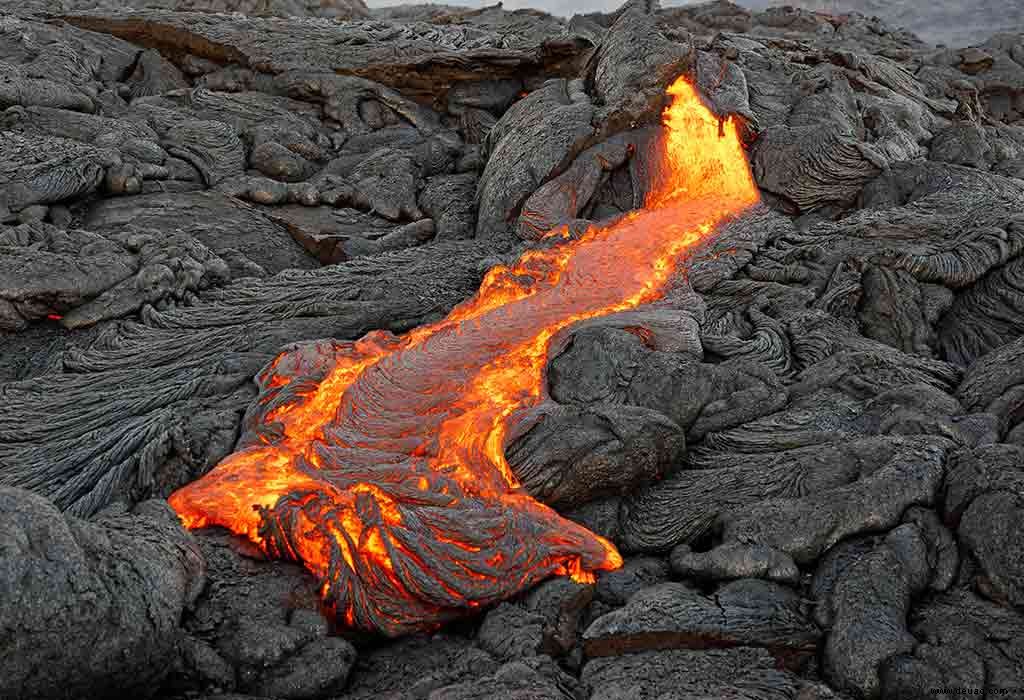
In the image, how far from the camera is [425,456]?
5848mm

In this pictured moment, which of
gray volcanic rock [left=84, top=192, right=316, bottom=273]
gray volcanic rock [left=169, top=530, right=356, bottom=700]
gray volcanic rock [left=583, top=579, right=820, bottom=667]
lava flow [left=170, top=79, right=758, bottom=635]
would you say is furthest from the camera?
gray volcanic rock [left=84, top=192, right=316, bottom=273]

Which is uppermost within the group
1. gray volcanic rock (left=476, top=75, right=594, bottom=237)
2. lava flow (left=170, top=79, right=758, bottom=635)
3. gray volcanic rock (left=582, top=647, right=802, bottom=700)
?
gray volcanic rock (left=476, top=75, right=594, bottom=237)

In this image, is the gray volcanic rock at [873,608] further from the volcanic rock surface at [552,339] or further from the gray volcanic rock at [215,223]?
the gray volcanic rock at [215,223]

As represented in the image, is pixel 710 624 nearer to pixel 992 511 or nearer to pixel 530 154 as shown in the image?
pixel 992 511

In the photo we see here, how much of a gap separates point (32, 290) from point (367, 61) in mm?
6543

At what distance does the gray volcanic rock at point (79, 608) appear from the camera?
355 centimetres

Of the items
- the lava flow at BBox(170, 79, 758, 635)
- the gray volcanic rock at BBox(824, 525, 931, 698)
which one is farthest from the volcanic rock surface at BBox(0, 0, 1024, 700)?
the lava flow at BBox(170, 79, 758, 635)

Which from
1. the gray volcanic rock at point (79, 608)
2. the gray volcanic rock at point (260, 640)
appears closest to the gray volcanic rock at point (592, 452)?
the gray volcanic rock at point (260, 640)

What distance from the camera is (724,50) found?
37.0 feet

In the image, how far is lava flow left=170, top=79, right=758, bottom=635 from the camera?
4.91m

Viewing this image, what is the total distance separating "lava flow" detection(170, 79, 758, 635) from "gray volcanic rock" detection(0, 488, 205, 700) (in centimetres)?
98

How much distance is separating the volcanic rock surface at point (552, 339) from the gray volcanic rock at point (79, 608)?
0.02 metres

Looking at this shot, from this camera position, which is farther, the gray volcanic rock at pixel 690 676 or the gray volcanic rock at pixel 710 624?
the gray volcanic rock at pixel 710 624

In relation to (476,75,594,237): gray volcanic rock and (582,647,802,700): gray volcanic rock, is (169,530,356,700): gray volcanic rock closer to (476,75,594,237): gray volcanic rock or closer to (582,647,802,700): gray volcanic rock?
(582,647,802,700): gray volcanic rock
